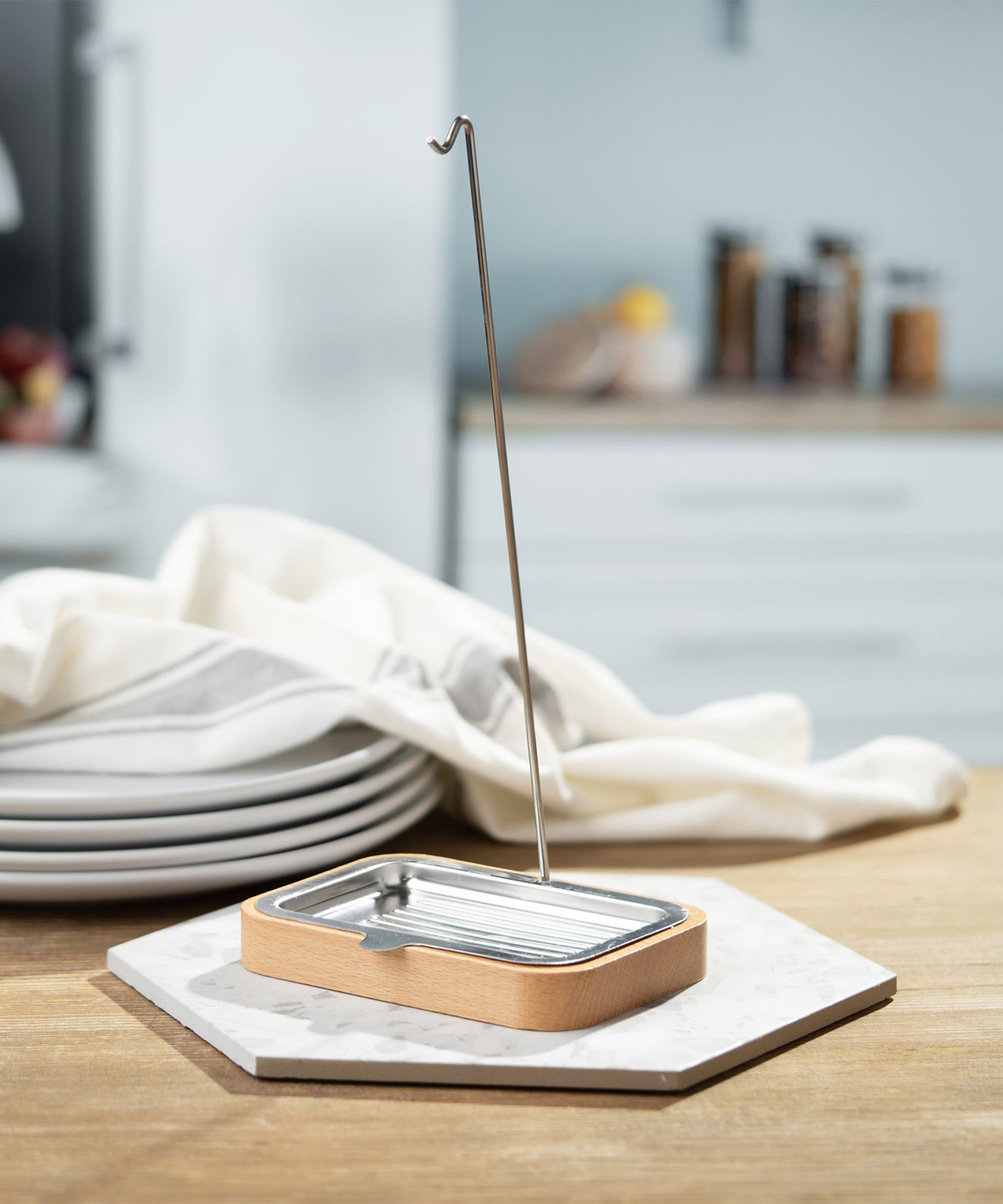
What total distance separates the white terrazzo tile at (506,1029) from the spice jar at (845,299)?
8.25ft

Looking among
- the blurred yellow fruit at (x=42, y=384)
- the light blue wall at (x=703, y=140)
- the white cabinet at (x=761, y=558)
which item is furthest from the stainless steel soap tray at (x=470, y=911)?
the light blue wall at (x=703, y=140)

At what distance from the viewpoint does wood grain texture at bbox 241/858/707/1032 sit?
1.77ft

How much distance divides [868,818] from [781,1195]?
454 mm

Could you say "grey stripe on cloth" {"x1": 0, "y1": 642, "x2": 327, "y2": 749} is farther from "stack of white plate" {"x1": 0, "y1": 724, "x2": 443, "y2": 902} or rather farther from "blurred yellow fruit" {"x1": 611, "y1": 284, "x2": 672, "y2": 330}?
"blurred yellow fruit" {"x1": 611, "y1": 284, "x2": 672, "y2": 330}

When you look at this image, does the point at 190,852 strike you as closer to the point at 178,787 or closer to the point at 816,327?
the point at 178,787

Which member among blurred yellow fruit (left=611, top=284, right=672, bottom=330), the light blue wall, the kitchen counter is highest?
the light blue wall

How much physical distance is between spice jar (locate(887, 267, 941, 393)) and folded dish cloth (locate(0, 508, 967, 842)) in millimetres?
2380

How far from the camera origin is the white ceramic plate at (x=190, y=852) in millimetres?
679

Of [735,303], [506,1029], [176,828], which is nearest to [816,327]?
[735,303]

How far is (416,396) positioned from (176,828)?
1999 mm

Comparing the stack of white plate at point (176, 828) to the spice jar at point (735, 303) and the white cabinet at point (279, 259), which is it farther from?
the spice jar at point (735, 303)

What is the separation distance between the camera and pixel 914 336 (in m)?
3.14

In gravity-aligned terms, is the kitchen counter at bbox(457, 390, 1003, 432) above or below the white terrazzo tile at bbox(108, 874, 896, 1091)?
above

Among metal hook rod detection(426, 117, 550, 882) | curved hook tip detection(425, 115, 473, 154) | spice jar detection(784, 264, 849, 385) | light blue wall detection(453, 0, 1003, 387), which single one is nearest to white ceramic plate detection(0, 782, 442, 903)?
metal hook rod detection(426, 117, 550, 882)
